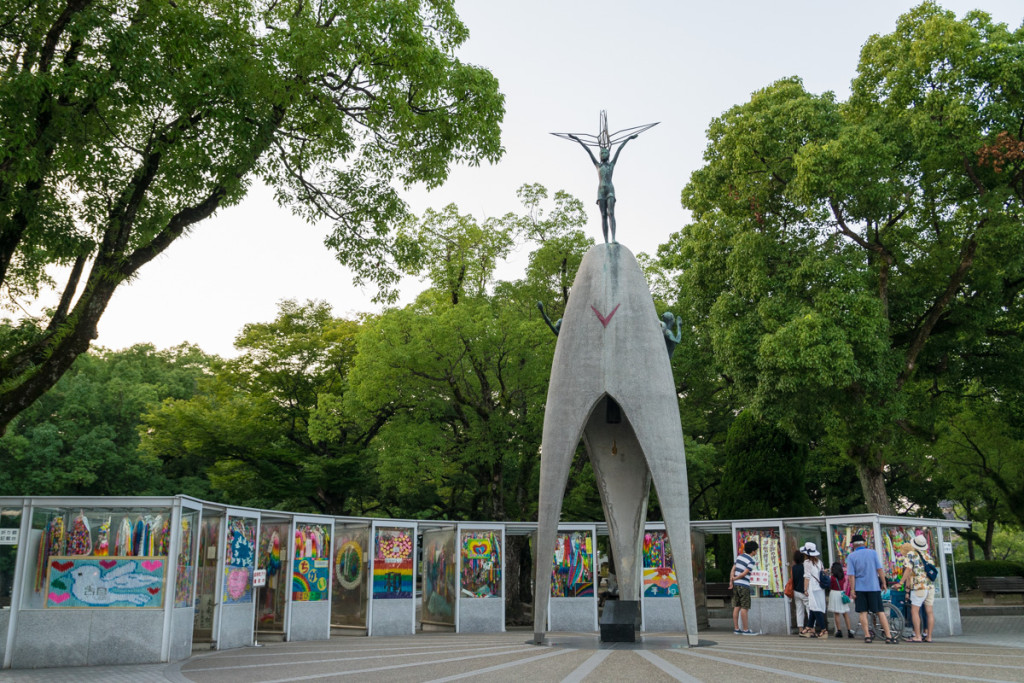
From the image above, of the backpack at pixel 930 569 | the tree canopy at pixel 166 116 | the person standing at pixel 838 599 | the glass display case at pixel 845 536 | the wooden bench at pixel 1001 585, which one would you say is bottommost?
the wooden bench at pixel 1001 585

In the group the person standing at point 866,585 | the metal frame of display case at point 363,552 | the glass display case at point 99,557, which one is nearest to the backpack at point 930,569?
the person standing at point 866,585

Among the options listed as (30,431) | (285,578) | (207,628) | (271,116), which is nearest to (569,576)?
(285,578)

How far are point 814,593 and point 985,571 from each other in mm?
18781

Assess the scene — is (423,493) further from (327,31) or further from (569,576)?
(327,31)

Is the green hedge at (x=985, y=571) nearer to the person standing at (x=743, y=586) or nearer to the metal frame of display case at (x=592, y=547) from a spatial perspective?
the person standing at (x=743, y=586)

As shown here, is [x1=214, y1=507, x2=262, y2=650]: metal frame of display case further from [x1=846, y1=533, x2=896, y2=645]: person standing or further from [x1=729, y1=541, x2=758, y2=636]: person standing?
[x1=846, y1=533, x2=896, y2=645]: person standing

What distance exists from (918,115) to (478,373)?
12.9 metres

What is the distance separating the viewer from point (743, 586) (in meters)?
14.7

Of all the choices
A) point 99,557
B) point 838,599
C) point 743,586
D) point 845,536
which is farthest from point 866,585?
point 99,557

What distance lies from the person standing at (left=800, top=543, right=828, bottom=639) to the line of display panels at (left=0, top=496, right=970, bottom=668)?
50.8 inches

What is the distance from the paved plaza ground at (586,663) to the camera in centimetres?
795

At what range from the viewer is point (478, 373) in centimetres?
2256

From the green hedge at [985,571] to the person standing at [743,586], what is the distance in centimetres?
1684

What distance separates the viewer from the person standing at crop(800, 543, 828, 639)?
13.4 m
